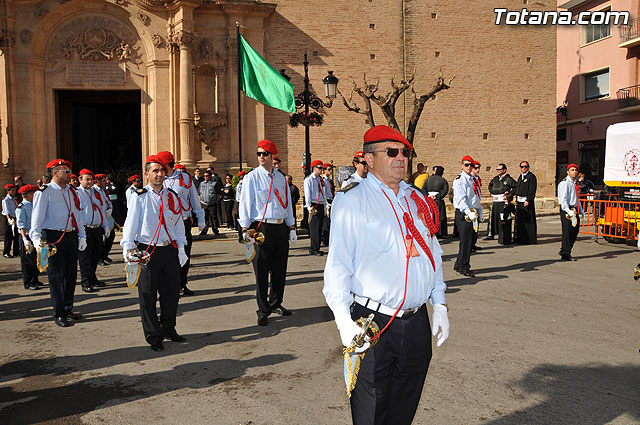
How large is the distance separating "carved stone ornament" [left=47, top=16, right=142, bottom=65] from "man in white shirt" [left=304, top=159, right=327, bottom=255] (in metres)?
11.6

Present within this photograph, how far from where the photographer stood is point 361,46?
23688 mm

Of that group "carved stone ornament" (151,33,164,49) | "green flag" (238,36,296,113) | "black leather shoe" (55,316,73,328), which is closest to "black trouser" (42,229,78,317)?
"black leather shoe" (55,316,73,328)

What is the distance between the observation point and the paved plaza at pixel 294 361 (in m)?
4.45

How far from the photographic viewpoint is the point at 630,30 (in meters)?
32.5

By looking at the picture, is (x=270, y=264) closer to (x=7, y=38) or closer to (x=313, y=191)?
(x=313, y=191)

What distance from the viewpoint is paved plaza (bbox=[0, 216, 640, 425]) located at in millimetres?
4453

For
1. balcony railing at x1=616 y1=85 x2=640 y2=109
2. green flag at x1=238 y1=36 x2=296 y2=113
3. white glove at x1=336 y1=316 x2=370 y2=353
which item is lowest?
white glove at x1=336 y1=316 x2=370 y2=353

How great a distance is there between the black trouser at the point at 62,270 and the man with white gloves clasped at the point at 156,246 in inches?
65.4

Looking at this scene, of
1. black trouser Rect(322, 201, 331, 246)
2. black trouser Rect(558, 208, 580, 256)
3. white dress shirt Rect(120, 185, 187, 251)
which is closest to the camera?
white dress shirt Rect(120, 185, 187, 251)

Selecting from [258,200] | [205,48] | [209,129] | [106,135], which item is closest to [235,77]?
[205,48]

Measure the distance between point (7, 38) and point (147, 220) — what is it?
17.7 meters

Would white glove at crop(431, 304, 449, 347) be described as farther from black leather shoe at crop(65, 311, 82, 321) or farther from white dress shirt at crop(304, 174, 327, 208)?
white dress shirt at crop(304, 174, 327, 208)

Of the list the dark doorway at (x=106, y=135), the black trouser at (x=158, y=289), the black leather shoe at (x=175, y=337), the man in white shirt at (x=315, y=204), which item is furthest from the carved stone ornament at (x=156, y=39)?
the black leather shoe at (x=175, y=337)

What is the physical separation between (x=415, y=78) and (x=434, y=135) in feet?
8.72
